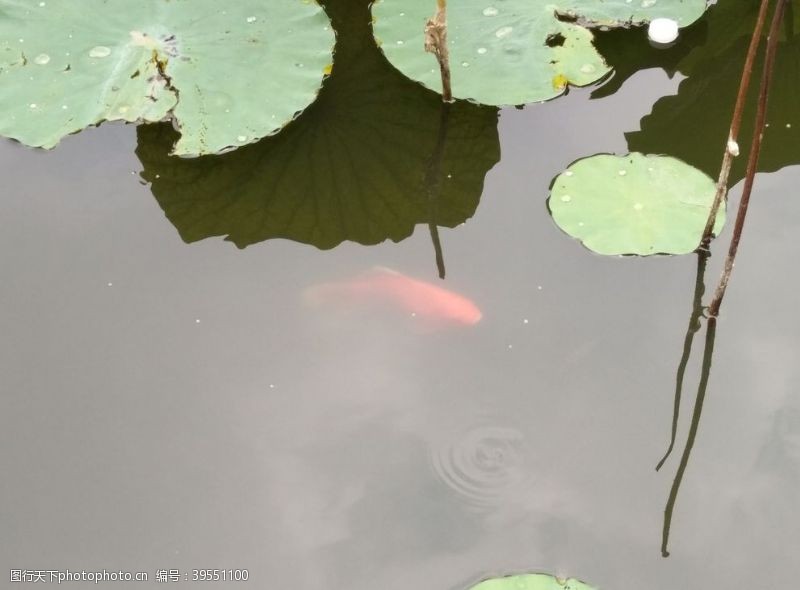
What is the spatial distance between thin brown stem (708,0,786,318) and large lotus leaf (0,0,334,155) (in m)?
1.30

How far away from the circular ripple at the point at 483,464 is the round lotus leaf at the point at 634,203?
0.64 metres

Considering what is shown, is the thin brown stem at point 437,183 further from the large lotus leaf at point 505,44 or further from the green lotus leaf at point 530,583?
the green lotus leaf at point 530,583

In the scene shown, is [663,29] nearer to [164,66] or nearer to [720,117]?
[720,117]

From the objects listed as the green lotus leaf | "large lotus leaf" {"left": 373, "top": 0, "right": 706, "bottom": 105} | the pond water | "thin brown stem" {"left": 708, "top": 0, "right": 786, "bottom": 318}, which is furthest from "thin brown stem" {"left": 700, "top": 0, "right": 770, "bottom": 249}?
the green lotus leaf

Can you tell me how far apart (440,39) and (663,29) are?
93 cm

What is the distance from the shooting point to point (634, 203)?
2432mm

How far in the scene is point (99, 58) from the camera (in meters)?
2.59

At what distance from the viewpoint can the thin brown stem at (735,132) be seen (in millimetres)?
1714

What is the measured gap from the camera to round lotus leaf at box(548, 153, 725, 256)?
7.83ft

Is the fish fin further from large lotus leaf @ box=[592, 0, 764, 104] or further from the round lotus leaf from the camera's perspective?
large lotus leaf @ box=[592, 0, 764, 104]

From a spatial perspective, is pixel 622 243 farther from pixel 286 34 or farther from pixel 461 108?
pixel 286 34

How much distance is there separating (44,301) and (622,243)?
1615mm

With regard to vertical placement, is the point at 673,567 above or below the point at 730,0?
below

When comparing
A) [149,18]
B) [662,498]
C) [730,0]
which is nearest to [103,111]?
[149,18]
